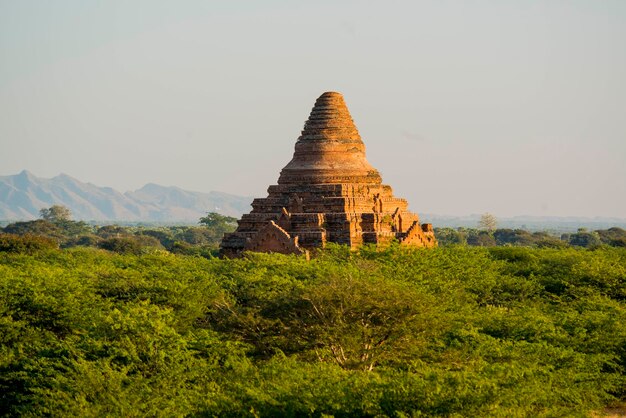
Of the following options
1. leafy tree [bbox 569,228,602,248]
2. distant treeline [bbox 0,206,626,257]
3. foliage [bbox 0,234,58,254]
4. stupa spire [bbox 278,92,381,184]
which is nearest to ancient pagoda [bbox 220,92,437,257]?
stupa spire [bbox 278,92,381,184]

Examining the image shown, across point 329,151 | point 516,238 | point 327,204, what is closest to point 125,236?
point 516,238

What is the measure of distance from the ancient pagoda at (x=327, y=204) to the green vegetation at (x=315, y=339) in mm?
2869

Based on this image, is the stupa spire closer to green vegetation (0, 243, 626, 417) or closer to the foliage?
green vegetation (0, 243, 626, 417)

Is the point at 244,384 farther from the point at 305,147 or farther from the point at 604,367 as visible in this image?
the point at 305,147

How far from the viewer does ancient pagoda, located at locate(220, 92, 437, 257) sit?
6562 cm

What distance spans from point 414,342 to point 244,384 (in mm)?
8657

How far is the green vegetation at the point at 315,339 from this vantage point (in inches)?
1407

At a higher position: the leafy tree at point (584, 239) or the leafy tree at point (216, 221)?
the leafy tree at point (216, 221)

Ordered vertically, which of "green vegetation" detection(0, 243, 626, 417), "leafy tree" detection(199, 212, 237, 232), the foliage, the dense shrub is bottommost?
"green vegetation" detection(0, 243, 626, 417)

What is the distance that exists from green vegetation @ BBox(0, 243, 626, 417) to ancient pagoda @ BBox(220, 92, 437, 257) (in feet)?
9.41

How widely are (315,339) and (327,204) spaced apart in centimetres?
2248

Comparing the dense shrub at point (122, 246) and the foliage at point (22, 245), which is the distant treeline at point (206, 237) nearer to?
the dense shrub at point (122, 246)

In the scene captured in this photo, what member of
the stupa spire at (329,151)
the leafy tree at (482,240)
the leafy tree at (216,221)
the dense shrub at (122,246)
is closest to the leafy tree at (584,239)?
the leafy tree at (482,240)

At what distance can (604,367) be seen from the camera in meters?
47.8
